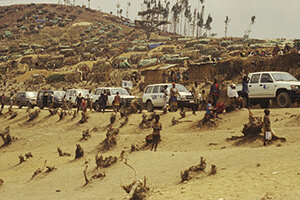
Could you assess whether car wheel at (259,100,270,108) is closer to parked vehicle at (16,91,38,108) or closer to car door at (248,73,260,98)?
car door at (248,73,260,98)

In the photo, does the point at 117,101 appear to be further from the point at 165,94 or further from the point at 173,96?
the point at 173,96

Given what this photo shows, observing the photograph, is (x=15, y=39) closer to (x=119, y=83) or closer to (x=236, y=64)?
(x=119, y=83)

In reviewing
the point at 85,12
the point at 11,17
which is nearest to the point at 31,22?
the point at 11,17

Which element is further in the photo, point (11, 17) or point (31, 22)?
point (11, 17)

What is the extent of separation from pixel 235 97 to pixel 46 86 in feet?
131

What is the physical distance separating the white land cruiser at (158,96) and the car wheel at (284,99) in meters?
5.27

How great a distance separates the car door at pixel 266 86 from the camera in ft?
54.1

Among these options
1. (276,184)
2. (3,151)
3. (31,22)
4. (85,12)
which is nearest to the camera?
(276,184)

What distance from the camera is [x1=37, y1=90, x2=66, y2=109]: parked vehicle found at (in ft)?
94.2

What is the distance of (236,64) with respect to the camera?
93.0ft

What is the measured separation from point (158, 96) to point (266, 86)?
669cm

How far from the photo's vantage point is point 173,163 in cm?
1122

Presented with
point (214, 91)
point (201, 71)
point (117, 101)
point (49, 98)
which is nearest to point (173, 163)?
point (214, 91)

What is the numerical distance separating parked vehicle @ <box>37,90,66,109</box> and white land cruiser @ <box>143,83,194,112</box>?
411 inches
